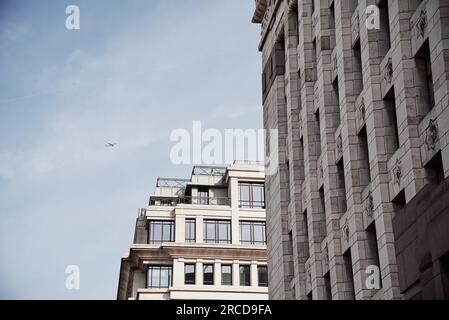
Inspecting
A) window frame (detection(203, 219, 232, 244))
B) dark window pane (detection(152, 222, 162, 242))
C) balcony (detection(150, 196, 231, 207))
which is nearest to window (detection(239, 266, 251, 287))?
window frame (detection(203, 219, 232, 244))

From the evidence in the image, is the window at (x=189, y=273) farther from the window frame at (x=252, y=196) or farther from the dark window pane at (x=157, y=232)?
the window frame at (x=252, y=196)

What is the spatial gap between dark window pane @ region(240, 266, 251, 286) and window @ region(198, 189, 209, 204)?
8.14 m

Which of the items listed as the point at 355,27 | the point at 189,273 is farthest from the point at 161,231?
the point at 355,27

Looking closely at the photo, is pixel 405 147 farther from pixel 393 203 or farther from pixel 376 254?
pixel 376 254

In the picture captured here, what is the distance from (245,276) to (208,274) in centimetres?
324

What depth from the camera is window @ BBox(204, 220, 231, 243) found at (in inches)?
3113

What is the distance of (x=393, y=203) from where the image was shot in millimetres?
28656

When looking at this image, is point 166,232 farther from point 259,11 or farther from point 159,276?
point 259,11

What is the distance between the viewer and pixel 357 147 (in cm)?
3253

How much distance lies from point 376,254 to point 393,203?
9.08 ft

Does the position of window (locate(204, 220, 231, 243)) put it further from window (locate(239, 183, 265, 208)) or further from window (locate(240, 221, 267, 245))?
window (locate(239, 183, 265, 208))

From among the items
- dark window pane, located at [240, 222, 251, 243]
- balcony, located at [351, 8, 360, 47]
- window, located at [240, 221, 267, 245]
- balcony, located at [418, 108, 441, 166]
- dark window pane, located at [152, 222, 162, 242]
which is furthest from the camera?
dark window pane, located at [152, 222, 162, 242]

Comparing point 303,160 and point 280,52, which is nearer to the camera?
point 303,160
